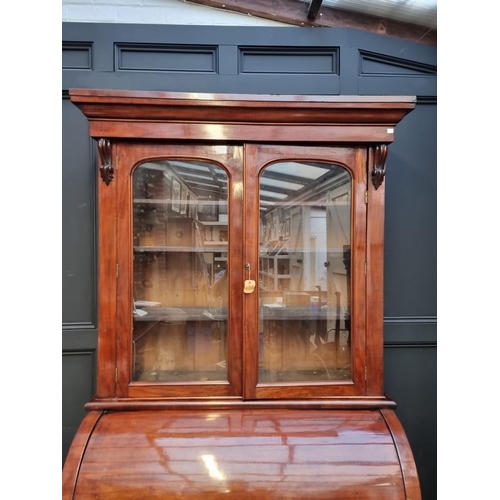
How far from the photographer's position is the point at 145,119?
88 cm

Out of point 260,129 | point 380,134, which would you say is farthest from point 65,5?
point 380,134

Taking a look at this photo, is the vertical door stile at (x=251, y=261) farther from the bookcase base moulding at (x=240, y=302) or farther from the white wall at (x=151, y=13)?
the white wall at (x=151, y=13)

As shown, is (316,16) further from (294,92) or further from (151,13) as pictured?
(151,13)

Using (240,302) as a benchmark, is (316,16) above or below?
above

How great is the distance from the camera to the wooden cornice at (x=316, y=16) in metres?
1.24

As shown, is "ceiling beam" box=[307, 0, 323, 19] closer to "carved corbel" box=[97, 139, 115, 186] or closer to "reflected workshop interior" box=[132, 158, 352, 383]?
"reflected workshop interior" box=[132, 158, 352, 383]

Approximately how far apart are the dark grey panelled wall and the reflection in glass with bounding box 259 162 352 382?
1.24 ft

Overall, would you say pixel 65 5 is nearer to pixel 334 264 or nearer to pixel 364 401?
pixel 334 264

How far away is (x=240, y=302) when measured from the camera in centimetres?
92

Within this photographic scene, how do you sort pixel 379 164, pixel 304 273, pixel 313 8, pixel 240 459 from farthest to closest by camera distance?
pixel 313 8, pixel 304 273, pixel 379 164, pixel 240 459

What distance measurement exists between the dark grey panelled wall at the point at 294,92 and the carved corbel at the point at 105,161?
0.39 m

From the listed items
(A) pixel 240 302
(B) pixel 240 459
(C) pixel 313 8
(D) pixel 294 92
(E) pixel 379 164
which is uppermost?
(C) pixel 313 8

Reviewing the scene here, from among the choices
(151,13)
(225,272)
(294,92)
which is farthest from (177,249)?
(151,13)

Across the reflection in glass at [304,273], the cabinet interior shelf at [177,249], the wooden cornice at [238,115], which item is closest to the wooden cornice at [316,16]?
the wooden cornice at [238,115]
